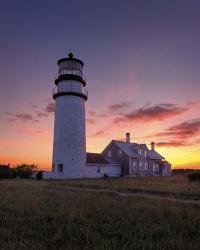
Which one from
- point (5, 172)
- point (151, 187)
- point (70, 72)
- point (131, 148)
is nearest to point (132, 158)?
point (131, 148)

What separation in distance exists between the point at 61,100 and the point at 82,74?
4155 mm

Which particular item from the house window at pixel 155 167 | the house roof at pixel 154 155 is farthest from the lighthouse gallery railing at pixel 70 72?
the house window at pixel 155 167

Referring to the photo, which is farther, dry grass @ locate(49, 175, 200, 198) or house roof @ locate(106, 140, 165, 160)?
house roof @ locate(106, 140, 165, 160)

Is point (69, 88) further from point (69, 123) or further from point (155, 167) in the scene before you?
point (155, 167)

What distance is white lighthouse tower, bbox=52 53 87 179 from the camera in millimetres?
36531

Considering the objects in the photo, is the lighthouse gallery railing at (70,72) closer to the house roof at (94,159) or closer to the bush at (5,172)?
the house roof at (94,159)

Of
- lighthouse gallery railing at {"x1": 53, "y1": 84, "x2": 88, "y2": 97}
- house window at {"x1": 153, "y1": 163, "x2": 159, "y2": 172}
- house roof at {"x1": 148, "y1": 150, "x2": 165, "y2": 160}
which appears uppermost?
lighthouse gallery railing at {"x1": 53, "y1": 84, "x2": 88, "y2": 97}

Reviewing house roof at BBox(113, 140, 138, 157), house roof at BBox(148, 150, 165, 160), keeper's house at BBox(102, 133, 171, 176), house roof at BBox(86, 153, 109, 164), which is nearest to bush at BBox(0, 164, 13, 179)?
house roof at BBox(86, 153, 109, 164)

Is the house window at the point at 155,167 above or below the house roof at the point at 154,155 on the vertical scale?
below

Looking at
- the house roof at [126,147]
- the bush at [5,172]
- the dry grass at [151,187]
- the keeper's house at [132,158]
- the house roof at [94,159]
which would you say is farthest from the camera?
the house roof at [126,147]

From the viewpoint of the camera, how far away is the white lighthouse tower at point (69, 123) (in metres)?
36.5

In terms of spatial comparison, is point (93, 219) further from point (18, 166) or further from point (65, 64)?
point (18, 166)

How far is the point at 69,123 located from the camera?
36.9 metres

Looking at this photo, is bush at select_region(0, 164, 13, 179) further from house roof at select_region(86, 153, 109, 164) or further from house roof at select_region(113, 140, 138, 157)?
house roof at select_region(113, 140, 138, 157)
